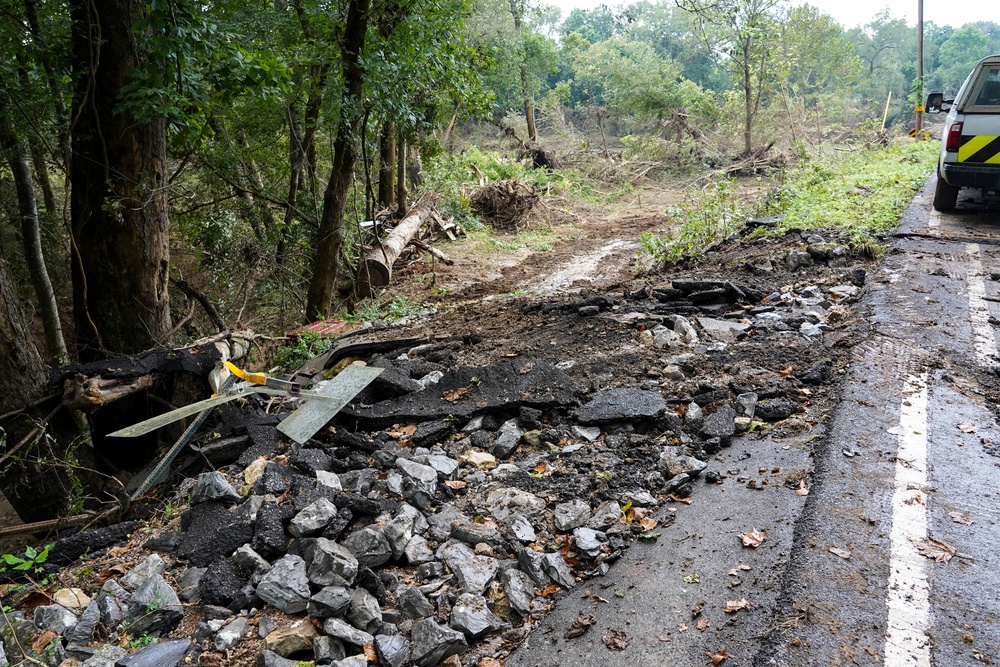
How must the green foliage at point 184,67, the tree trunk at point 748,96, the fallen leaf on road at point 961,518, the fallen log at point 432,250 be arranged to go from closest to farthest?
the fallen leaf on road at point 961,518 < the green foliage at point 184,67 < the fallen log at point 432,250 < the tree trunk at point 748,96

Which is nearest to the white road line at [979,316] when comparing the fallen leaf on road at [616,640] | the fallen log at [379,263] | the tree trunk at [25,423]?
the fallen leaf on road at [616,640]

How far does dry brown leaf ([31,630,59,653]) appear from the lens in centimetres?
261

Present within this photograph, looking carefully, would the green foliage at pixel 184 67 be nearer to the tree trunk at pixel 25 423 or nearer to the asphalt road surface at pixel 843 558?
the tree trunk at pixel 25 423

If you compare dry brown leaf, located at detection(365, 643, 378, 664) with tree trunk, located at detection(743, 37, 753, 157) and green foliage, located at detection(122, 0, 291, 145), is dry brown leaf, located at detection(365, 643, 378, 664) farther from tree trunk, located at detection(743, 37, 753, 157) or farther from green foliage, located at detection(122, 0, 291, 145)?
tree trunk, located at detection(743, 37, 753, 157)

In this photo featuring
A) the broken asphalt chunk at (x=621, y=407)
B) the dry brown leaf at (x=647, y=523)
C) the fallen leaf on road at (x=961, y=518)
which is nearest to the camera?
the fallen leaf on road at (x=961, y=518)

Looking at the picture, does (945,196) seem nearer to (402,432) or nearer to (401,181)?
(402,432)

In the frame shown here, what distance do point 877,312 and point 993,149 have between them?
13.0ft

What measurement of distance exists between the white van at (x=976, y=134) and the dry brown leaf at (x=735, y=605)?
7488mm

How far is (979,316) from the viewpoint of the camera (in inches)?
199

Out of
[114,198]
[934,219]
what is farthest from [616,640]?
[934,219]

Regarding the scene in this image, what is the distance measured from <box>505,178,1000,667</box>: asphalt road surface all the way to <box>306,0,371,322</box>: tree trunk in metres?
6.01

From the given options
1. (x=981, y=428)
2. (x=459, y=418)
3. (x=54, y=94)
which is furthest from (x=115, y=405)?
(x=981, y=428)

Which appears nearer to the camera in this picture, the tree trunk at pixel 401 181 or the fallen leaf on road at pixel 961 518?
the fallen leaf on road at pixel 961 518

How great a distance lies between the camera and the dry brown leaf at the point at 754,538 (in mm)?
2885
